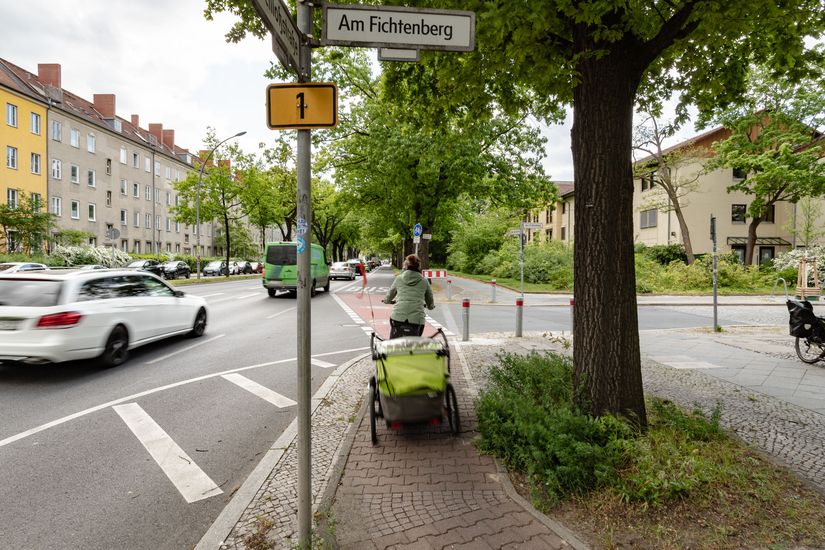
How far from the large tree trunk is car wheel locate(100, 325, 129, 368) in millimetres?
6866

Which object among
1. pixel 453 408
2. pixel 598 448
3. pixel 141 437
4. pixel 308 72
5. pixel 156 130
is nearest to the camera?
pixel 308 72

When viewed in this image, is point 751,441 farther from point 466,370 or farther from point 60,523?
point 60,523

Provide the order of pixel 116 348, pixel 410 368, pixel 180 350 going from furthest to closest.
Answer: pixel 180 350 → pixel 116 348 → pixel 410 368

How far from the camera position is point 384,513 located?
306 centimetres

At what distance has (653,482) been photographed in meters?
3.05

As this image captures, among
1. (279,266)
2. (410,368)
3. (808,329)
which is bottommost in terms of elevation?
(808,329)

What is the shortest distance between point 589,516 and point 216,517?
8.08 feet

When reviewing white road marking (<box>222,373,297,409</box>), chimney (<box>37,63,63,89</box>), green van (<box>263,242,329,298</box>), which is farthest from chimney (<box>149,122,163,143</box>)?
white road marking (<box>222,373,297,409</box>)

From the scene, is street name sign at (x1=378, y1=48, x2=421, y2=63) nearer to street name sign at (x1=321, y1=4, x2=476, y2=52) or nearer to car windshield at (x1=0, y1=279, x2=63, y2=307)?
street name sign at (x1=321, y1=4, x2=476, y2=52)

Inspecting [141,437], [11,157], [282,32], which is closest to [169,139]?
[11,157]

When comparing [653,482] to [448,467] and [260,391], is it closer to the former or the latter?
[448,467]

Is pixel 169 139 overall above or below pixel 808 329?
above

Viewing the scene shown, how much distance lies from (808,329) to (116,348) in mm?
11131

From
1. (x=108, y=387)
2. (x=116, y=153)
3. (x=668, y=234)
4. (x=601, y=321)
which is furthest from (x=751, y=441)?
(x=116, y=153)
